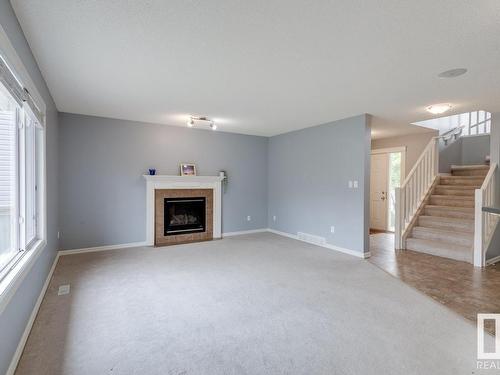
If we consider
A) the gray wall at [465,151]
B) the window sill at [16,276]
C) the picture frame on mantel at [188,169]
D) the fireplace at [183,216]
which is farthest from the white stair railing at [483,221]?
the window sill at [16,276]

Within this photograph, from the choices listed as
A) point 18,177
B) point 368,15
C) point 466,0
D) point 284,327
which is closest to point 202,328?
point 284,327

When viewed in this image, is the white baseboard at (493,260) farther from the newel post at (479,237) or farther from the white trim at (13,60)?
the white trim at (13,60)

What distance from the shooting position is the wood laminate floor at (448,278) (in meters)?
2.78

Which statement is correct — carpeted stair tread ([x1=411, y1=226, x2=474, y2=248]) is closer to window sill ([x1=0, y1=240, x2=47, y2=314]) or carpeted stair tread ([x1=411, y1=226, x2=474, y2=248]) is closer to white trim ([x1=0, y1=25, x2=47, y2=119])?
window sill ([x1=0, y1=240, x2=47, y2=314])

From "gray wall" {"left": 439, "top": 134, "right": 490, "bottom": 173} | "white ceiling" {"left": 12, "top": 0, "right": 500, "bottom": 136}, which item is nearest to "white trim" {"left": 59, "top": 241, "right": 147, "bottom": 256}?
"white ceiling" {"left": 12, "top": 0, "right": 500, "bottom": 136}

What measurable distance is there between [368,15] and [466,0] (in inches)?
22.3

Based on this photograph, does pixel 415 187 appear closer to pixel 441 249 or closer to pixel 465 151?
pixel 441 249

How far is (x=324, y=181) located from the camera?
5.35 meters

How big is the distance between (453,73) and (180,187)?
4665mm

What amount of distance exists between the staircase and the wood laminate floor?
20 cm

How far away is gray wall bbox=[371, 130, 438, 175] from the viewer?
627 centimetres

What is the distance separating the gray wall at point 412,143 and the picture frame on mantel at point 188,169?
484 cm

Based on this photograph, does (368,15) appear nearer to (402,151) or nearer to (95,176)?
(95,176)

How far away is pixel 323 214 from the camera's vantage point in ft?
17.5
